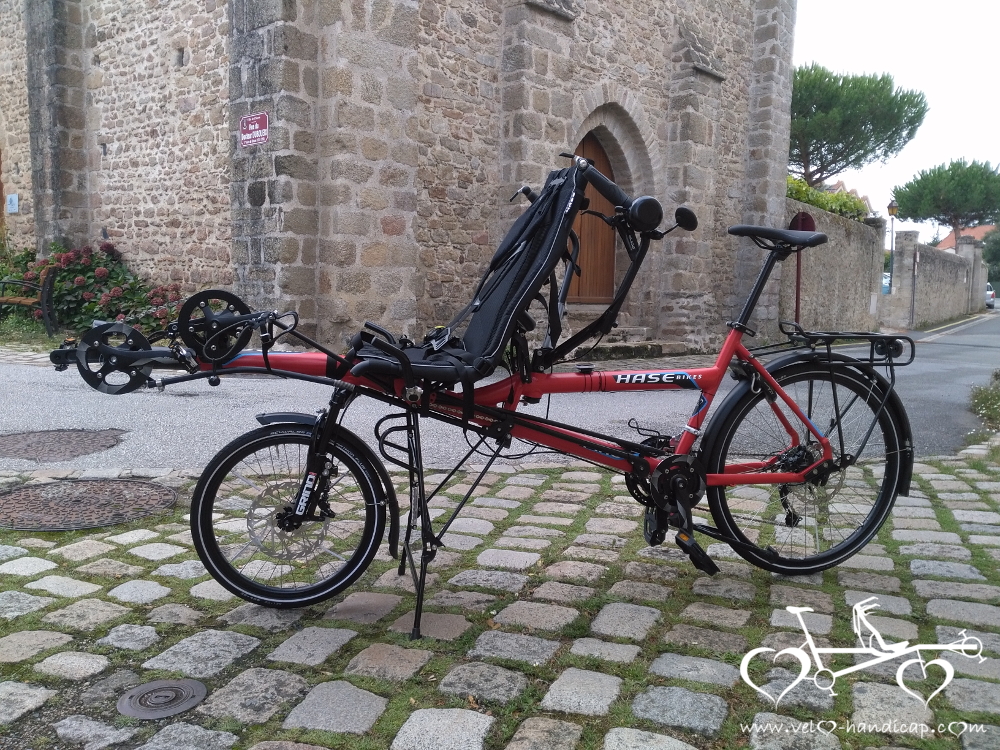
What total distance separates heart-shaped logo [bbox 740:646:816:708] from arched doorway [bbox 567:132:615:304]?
1070 cm

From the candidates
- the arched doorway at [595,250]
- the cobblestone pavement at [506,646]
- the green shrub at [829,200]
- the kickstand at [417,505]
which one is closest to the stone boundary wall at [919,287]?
the green shrub at [829,200]

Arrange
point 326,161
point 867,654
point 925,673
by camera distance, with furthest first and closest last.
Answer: point 326,161 < point 867,654 < point 925,673

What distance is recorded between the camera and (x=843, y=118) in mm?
36875

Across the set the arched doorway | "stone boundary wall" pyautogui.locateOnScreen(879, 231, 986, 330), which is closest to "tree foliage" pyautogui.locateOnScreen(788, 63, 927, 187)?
"stone boundary wall" pyautogui.locateOnScreen(879, 231, 986, 330)

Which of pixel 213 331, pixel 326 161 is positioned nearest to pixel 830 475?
pixel 213 331

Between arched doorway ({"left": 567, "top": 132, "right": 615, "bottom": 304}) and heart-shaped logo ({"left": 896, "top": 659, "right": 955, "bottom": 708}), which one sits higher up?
arched doorway ({"left": 567, "top": 132, "right": 615, "bottom": 304})

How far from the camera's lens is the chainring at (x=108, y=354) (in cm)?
263

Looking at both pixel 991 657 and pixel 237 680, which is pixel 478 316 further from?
pixel 991 657

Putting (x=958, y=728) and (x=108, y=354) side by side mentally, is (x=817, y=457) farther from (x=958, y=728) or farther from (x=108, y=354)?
(x=108, y=354)

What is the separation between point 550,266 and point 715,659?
1373 millimetres

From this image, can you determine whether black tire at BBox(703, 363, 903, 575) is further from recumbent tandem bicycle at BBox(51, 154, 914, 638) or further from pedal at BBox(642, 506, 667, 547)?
pedal at BBox(642, 506, 667, 547)

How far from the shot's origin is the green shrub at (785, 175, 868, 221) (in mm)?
19359

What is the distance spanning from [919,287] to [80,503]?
31537 millimetres

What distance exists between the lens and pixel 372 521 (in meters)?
2.97
